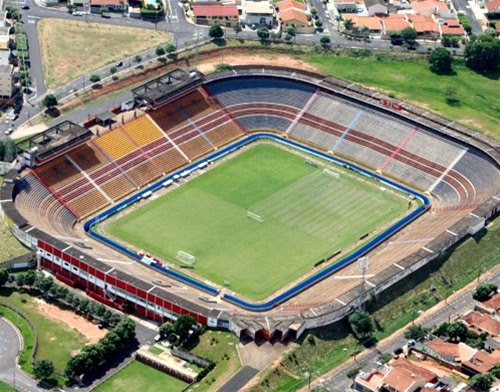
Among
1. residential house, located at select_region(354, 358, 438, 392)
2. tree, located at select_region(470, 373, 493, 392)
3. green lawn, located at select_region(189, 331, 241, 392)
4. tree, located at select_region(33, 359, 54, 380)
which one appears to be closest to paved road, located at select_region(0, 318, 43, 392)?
tree, located at select_region(33, 359, 54, 380)

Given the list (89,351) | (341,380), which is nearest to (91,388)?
(89,351)

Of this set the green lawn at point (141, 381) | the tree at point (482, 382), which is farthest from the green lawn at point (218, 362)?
the tree at point (482, 382)

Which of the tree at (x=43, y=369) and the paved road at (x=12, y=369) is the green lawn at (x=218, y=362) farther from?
the paved road at (x=12, y=369)

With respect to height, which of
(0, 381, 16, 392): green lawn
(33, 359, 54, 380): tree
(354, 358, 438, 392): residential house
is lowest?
(0, 381, 16, 392): green lawn

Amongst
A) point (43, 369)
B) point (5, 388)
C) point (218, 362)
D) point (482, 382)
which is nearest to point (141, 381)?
point (218, 362)

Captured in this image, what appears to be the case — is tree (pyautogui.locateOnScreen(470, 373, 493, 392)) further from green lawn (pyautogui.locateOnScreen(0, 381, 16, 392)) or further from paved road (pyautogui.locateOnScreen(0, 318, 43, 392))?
green lawn (pyautogui.locateOnScreen(0, 381, 16, 392))
